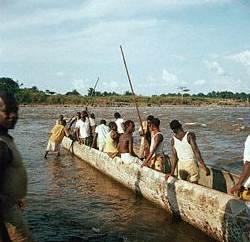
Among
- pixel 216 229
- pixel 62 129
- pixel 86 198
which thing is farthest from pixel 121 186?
pixel 62 129

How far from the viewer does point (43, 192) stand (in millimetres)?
11461

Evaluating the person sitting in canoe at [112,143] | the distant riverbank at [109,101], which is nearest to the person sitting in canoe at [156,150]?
the person sitting in canoe at [112,143]

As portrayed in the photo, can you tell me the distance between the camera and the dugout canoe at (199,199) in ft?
20.9

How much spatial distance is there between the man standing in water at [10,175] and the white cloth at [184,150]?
513cm

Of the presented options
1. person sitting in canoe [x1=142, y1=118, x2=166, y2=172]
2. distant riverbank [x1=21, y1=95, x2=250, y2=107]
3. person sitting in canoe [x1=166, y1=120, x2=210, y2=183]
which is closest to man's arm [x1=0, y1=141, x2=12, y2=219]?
person sitting in canoe [x1=166, y1=120, x2=210, y2=183]

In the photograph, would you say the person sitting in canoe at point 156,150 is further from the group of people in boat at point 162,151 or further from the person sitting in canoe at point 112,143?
the person sitting in canoe at point 112,143

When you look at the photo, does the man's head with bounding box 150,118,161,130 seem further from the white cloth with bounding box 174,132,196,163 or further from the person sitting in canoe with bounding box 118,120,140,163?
the white cloth with bounding box 174,132,196,163

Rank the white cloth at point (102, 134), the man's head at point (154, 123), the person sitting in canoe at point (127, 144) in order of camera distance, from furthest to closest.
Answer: the white cloth at point (102, 134), the person sitting in canoe at point (127, 144), the man's head at point (154, 123)

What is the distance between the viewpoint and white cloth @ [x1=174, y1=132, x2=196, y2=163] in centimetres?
863

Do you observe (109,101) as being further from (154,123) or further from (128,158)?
(154,123)

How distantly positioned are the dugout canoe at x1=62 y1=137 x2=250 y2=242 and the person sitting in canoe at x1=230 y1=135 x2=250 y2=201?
0.21 metres

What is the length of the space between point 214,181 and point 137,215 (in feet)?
6.16

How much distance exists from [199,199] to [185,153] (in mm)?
1435

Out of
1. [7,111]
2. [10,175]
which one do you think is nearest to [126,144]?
[7,111]
